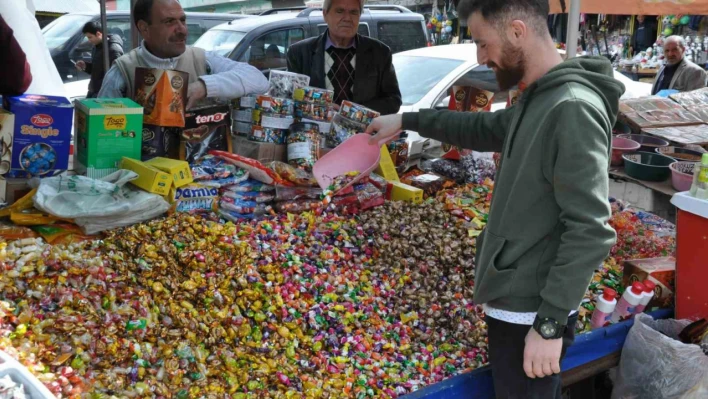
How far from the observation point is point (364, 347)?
92.2 inches

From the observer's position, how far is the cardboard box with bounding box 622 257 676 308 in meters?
2.84

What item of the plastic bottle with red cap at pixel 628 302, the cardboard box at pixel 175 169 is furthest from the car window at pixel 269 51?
the plastic bottle with red cap at pixel 628 302

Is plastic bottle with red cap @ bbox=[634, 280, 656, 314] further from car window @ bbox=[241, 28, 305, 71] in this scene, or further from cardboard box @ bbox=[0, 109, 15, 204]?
car window @ bbox=[241, 28, 305, 71]

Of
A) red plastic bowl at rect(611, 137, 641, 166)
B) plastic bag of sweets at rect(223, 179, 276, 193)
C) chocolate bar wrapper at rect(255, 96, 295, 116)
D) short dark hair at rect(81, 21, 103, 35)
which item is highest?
short dark hair at rect(81, 21, 103, 35)

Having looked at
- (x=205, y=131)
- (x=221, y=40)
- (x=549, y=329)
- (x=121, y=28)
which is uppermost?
(x=121, y=28)

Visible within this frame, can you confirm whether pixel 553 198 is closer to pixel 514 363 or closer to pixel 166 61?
pixel 514 363

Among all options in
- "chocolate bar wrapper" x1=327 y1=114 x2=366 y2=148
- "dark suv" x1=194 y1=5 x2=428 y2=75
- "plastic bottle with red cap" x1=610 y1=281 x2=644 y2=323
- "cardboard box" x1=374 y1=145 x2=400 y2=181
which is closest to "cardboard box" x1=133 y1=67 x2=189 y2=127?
"chocolate bar wrapper" x1=327 y1=114 x2=366 y2=148

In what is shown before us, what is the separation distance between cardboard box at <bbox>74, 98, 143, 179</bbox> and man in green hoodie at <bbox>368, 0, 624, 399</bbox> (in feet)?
4.91

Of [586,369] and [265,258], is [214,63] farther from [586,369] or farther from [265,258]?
[586,369]

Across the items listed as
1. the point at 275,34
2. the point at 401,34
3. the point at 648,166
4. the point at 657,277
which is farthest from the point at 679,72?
the point at 657,277

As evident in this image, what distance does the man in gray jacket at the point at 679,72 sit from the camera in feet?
25.5

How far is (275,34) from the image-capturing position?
7.50 metres

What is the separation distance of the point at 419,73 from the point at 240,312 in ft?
14.7

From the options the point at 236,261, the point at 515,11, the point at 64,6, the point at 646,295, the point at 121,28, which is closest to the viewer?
the point at 515,11
